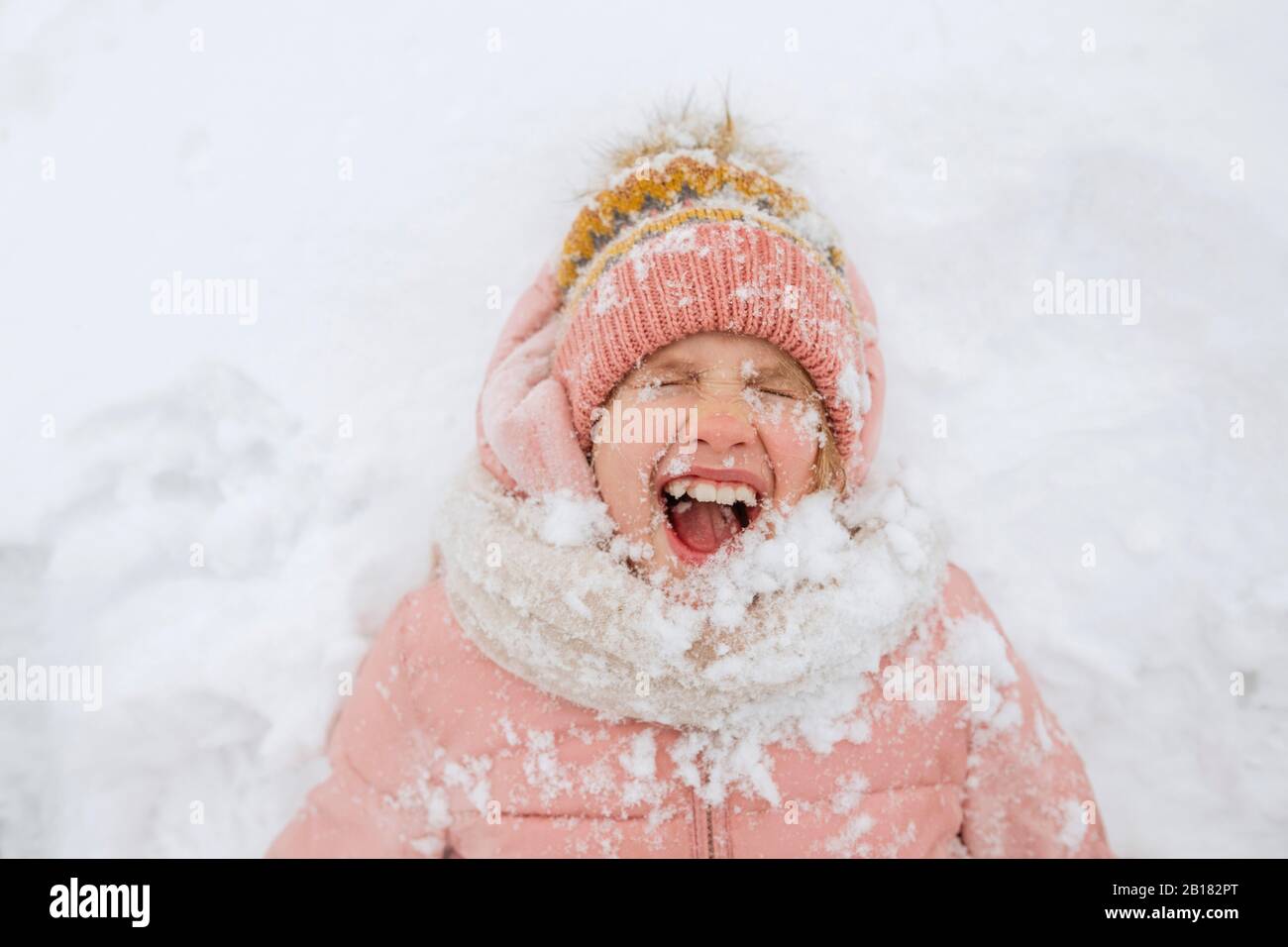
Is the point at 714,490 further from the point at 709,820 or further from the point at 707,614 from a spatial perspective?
the point at 709,820

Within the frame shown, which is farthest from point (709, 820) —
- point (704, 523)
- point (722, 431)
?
point (722, 431)

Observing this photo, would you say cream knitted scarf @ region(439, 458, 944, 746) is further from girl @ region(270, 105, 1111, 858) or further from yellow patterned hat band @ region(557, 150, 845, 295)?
yellow patterned hat band @ region(557, 150, 845, 295)

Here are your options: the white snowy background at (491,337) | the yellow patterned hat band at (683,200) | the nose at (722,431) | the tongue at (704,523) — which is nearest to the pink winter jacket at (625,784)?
the white snowy background at (491,337)

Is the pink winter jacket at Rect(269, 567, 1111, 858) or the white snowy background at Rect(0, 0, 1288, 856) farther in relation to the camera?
the white snowy background at Rect(0, 0, 1288, 856)

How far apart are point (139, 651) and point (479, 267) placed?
1587 millimetres

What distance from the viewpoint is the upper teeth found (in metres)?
2.09

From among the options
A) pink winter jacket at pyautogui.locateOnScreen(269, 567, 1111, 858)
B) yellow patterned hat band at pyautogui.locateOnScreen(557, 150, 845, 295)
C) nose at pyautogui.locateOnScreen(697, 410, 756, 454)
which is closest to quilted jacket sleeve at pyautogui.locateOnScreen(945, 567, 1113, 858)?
pink winter jacket at pyautogui.locateOnScreen(269, 567, 1111, 858)

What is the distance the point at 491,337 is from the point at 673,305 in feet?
3.06

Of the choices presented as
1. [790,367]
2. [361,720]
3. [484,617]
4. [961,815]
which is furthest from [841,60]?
[361,720]

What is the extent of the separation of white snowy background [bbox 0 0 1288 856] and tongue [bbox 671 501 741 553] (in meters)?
0.78

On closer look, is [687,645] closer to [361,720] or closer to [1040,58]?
[361,720]

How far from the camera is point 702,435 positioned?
79.1 inches

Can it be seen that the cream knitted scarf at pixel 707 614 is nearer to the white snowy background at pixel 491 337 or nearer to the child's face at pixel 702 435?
the child's face at pixel 702 435

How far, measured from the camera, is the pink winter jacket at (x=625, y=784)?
7.05ft
